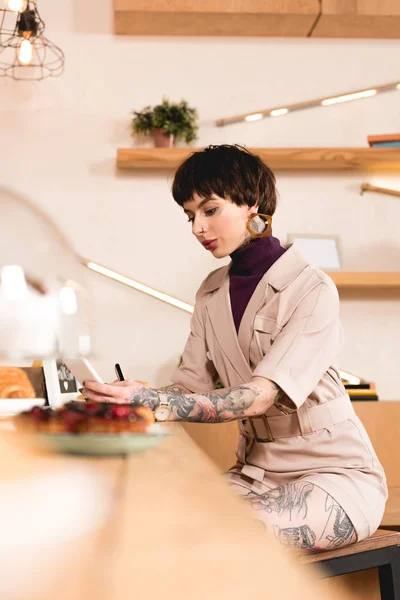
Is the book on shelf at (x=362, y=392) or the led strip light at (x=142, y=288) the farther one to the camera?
the led strip light at (x=142, y=288)

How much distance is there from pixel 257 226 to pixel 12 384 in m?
0.69

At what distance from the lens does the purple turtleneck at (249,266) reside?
161 cm

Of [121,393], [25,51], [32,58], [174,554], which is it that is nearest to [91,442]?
[121,393]

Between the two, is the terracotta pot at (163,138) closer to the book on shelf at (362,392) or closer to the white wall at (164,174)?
the white wall at (164,174)

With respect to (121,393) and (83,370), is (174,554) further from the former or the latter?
(83,370)

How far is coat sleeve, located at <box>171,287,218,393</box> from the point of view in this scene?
177 cm

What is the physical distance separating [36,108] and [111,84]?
371 millimetres

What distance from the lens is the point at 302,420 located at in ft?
4.79

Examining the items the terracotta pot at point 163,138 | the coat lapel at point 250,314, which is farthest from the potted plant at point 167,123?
the coat lapel at point 250,314

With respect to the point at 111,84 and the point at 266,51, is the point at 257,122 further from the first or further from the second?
the point at 111,84

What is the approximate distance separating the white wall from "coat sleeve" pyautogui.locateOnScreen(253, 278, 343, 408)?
189 cm

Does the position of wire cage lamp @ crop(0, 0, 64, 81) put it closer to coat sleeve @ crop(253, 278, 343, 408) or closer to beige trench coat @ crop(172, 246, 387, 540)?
beige trench coat @ crop(172, 246, 387, 540)

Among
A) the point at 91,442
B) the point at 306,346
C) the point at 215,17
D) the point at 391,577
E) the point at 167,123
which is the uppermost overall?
the point at 215,17

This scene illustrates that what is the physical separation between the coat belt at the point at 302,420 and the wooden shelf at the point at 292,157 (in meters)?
1.89
